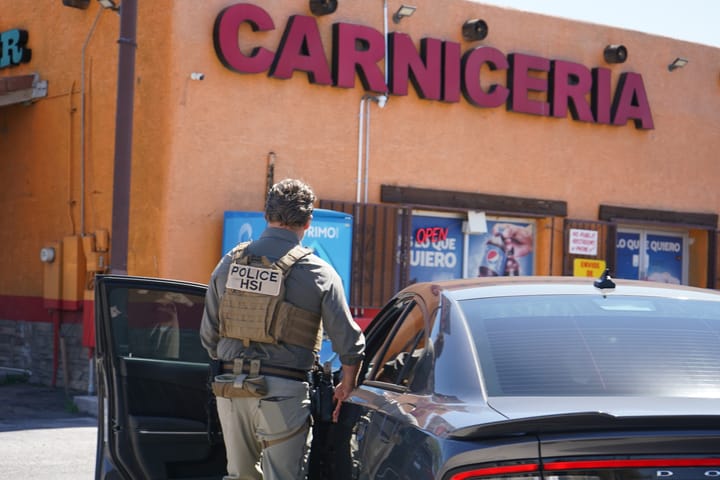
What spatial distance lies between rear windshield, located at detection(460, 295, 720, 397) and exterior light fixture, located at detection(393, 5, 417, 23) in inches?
413

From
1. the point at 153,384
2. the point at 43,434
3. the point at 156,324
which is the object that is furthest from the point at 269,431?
the point at 43,434

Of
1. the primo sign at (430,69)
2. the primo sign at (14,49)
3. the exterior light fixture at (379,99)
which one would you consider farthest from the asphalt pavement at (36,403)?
the exterior light fixture at (379,99)

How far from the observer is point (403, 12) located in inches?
558

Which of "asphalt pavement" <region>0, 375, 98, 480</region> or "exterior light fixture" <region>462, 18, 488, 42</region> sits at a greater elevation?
"exterior light fixture" <region>462, 18, 488, 42</region>

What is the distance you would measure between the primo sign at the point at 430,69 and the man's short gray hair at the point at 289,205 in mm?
8385

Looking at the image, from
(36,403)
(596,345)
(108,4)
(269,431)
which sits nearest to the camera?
(596,345)

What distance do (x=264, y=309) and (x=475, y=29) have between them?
10.8 meters

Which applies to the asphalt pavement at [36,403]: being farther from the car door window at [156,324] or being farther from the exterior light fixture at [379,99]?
the car door window at [156,324]

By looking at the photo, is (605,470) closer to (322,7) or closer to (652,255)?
(322,7)

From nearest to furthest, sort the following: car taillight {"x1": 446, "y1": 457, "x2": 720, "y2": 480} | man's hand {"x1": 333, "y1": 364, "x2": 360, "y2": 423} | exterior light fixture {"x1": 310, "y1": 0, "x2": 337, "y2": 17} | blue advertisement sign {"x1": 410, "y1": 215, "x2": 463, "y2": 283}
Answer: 1. car taillight {"x1": 446, "y1": 457, "x2": 720, "y2": 480}
2. man's hand {"x1": 333, "y1": 364, "x2": 360, "y2": 423}
3. exterior light fixture {"x1": 310, "y1": 0, "x2": 337, "y2": 17}
4. blue advertisement sign {"x1": 410, "y1": 215, "x2": 463, "y2": 283}

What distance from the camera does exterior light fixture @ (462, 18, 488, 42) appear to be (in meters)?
14.7

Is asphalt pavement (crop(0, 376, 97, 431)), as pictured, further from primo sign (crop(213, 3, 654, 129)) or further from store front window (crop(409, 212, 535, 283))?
store front window (crop(409, 212, 535, 283))

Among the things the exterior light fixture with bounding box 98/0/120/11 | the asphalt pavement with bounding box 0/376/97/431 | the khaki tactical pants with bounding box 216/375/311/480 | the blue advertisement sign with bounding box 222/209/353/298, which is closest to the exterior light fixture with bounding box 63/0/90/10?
the exterior light fixture with bounding box 98/0/120/11

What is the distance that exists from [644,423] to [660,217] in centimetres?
1422
